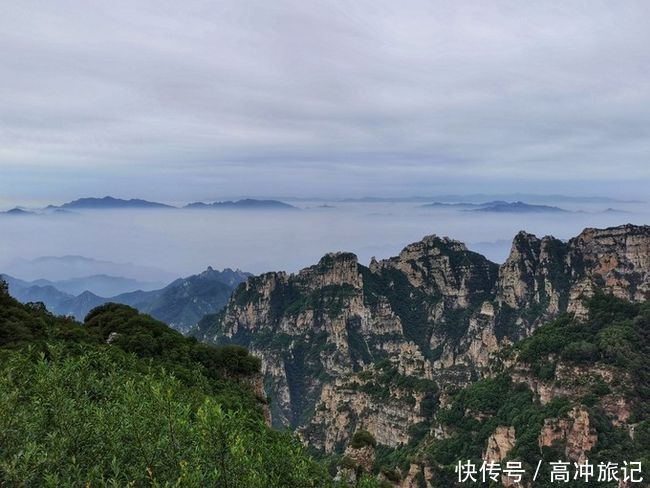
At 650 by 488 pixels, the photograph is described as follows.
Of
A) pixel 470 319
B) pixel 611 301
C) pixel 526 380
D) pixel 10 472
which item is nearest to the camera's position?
pixel 10 472

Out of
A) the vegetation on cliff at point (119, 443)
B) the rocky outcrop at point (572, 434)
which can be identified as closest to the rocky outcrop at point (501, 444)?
the rocky outcrop at point (572, 434)

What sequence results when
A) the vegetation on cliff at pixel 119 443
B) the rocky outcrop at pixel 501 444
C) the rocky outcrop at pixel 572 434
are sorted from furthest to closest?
the rocky outcrop at pixel 501 444 → the rocky outcrop at pixel 572 434 → the vegetation on cliff at pixel 119 443

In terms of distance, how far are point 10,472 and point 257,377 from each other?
42465 millimetres

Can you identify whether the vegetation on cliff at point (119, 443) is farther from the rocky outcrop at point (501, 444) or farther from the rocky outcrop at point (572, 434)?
the rocky outcrop at point (501, 444)

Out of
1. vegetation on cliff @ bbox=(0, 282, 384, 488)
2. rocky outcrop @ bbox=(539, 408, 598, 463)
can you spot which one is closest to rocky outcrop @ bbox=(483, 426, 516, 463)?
rocky outcrop @ bbox=(539, 408, 598, 463)

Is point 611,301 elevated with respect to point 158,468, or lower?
lower

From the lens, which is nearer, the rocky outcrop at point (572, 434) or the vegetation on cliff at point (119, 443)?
the vegetation on cliff at point (119, 443)

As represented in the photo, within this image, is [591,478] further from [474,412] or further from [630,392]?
[474,412]

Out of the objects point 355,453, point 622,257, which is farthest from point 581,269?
point 355,453

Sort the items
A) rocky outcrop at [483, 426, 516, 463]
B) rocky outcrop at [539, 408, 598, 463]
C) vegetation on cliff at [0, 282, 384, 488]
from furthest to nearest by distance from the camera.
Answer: rocky outcrop at [483, 426, 516, 463], rocky outcrop at [539, 408, 598, 463], vegetation on cliff at [0, 282, 384, 488]

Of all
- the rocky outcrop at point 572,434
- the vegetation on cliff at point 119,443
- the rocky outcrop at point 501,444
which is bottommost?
the rocky outcrop at point 501,444

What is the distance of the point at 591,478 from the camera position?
196 feet

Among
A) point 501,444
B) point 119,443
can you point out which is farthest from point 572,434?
point 119,443

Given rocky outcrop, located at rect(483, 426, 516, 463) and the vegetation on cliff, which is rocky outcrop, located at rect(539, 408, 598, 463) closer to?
rocky outcrop, located at rect(483, 426, 516, 463)
